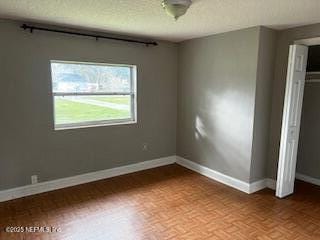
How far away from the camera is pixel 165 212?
9.56 ft

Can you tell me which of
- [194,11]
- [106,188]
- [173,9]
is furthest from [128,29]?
[106,188]

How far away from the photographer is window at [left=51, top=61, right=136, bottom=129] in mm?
3496

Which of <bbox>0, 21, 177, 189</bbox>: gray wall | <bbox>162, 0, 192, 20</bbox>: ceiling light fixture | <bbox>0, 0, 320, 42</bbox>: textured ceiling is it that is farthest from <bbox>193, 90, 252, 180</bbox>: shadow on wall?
<bbox>162, 0, 192, 20</bbox>: ceiling light fixture

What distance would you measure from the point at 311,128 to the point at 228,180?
1556 mm

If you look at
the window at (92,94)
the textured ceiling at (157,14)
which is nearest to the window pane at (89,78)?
the window at (92,94)

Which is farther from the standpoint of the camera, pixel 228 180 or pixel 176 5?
pixel 228 180

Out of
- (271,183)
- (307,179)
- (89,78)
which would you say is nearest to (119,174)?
(89,78)

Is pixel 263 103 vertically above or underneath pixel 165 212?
above

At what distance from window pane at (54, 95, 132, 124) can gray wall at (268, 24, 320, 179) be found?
90.4 inches

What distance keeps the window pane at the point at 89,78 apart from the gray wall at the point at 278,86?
230cm

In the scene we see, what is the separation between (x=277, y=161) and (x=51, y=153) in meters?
3.25

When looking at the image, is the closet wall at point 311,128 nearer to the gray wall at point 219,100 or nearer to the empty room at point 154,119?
the empty room at point 154,119

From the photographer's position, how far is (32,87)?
125 inches

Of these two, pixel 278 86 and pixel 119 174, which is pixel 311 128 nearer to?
pixel 278 86
